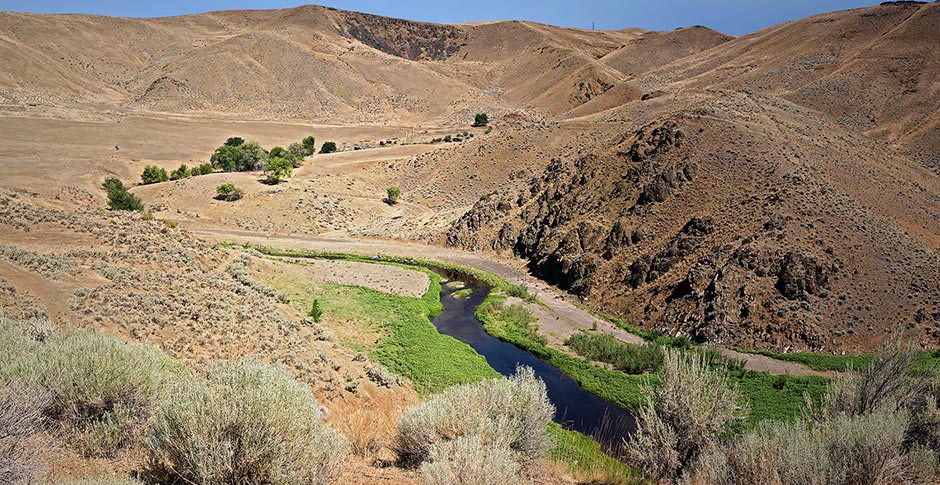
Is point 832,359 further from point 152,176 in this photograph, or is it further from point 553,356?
point 152,176

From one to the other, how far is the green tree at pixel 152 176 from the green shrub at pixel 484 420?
6317 centimetres

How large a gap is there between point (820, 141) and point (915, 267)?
17.9m

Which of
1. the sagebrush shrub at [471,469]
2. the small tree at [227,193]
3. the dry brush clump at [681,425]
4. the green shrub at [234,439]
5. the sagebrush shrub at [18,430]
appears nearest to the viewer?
the sagebrush shrub at [18,430]

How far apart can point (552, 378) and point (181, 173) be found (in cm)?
5931

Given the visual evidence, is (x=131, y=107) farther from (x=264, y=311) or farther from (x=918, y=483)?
(x=918, y=483)

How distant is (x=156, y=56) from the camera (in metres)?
135

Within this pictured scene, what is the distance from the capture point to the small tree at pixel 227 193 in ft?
193

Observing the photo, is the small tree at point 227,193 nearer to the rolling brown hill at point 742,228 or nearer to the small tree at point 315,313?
the rolling brown hill at point 742,228

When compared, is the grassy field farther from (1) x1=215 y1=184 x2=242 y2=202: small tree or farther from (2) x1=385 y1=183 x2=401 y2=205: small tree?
(1) x1=215 y1=184 x2=242 y2=202: small tree

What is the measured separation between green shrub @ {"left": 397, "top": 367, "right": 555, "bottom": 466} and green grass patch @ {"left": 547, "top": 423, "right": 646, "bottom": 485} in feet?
2.90

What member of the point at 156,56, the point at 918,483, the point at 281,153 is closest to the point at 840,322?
the point at 918,483

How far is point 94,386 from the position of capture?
9.20 meters

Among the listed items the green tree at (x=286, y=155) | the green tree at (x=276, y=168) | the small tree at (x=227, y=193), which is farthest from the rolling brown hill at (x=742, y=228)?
the green tree at (x=286, y=155)

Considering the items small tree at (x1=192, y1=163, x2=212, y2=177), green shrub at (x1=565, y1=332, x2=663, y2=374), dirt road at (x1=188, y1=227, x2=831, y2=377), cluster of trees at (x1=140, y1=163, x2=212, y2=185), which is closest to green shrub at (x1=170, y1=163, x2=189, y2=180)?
cluster of trees at (x1=140, y1=163, x2=212, y2=185)
